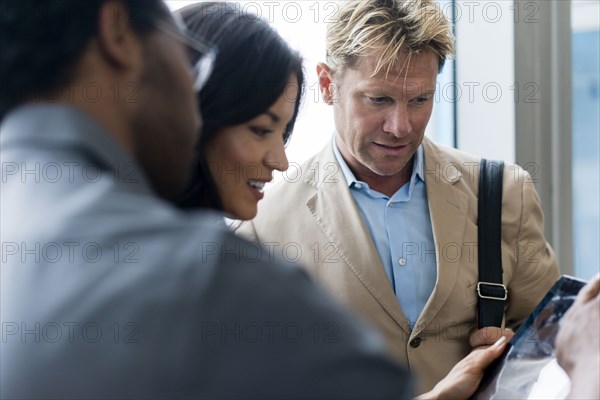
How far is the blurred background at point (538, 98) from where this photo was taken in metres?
2.20

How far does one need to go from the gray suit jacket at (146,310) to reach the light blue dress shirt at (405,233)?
1.13 metres

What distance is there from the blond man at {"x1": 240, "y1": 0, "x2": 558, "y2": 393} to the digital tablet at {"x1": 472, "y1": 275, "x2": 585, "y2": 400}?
28 centimetres

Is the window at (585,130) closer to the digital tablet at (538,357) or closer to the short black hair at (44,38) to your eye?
the digital tablet at (538,357)

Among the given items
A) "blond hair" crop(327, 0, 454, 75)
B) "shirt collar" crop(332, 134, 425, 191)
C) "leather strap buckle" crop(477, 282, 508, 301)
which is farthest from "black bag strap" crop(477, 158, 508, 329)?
"blond hair" crop(327, 0, 454, 75)

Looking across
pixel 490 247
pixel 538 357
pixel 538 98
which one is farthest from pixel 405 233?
pixel 538 98

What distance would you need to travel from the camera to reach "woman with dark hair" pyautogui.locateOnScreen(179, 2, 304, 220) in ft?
3.53

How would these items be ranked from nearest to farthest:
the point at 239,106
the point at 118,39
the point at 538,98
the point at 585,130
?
the point at 118,39 → the point at 239,106 → the point at 538,98 → the point at 585,130

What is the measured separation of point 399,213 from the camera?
1.64 meters

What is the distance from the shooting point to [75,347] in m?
0.40

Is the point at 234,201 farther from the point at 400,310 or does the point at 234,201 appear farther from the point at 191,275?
the point at 191,275

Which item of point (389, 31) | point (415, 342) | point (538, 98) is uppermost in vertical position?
point (389, 31)

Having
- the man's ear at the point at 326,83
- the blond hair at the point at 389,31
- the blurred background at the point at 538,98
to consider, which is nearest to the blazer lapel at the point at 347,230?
the man's ear at the point at 326,83

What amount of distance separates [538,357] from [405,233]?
1.55ft

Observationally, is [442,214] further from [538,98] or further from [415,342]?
[538,98]
